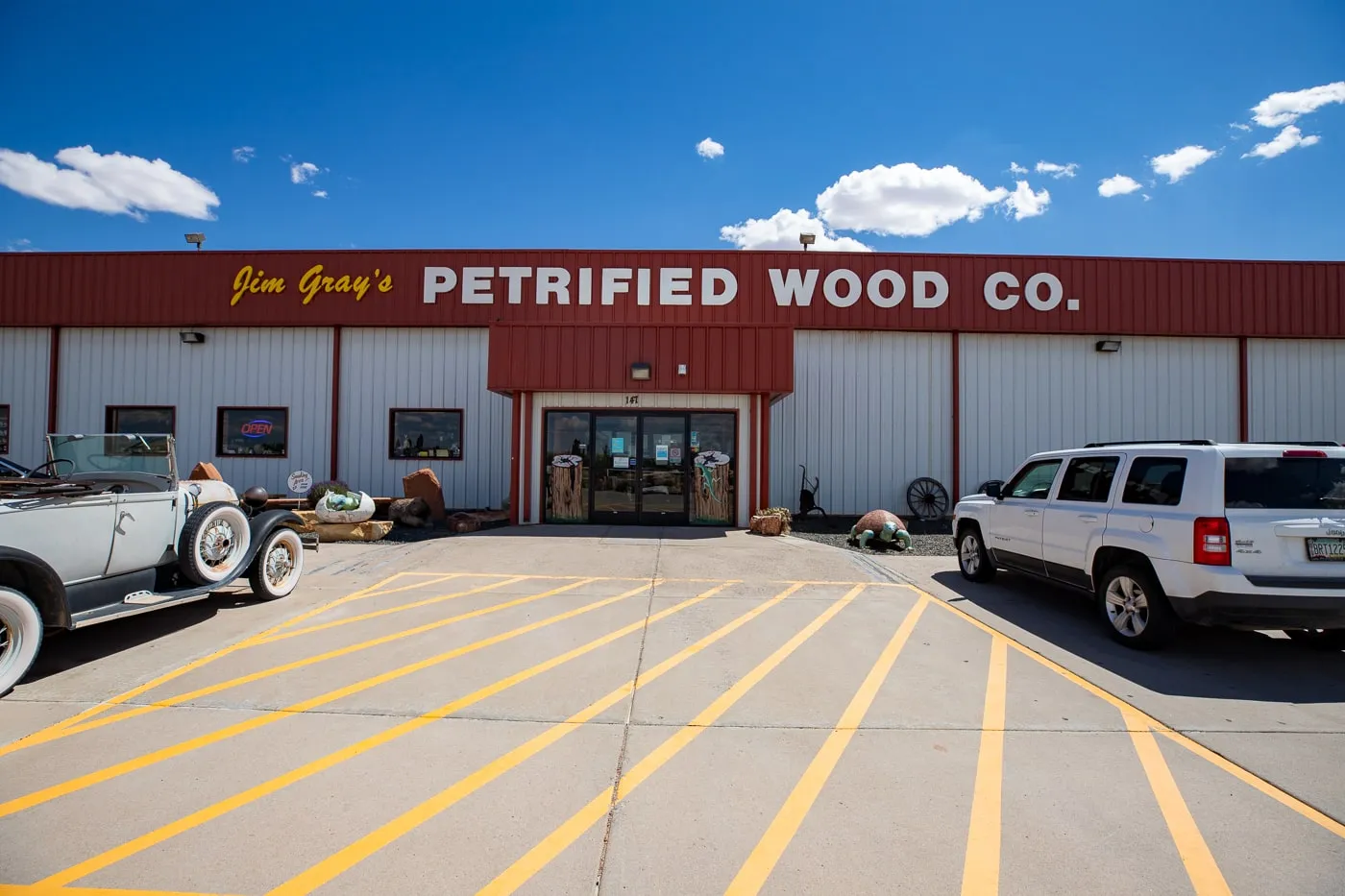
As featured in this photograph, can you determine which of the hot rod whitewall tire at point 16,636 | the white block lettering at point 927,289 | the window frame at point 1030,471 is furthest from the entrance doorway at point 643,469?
the hot rod whitewall tire at point 16,636

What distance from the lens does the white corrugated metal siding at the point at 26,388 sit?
51.8 feet

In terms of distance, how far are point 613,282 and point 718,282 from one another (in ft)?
8.00

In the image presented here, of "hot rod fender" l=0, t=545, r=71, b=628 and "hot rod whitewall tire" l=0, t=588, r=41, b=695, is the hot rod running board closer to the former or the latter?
"hot rod fender" l=0, t=545, r=71, b=628

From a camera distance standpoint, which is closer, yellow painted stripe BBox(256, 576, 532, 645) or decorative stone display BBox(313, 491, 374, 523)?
yellow painted stripe BBox(256, 576, 532, 645)

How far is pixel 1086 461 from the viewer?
6742 mm

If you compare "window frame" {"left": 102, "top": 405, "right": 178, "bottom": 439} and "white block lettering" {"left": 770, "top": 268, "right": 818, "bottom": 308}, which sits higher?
"white block lettering" {"left": 770, "top": 268, "right": 818, "bottom": 308}

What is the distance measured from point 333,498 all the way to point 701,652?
341 inches

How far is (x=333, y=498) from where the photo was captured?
11.5m

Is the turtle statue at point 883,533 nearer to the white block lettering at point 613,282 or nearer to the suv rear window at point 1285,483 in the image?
the suv rear window at point 1285,483

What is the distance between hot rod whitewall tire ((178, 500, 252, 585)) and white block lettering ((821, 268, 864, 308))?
488 inches

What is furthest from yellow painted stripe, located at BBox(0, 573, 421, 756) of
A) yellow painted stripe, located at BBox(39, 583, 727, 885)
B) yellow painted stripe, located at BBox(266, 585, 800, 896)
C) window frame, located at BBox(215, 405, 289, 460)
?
window frame, located at BBox(215, 405, 289, 460)

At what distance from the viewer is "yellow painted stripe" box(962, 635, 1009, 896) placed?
2633mm

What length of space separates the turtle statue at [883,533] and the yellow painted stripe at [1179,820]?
667cm

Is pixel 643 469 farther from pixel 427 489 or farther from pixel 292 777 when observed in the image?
pixel 292 777
